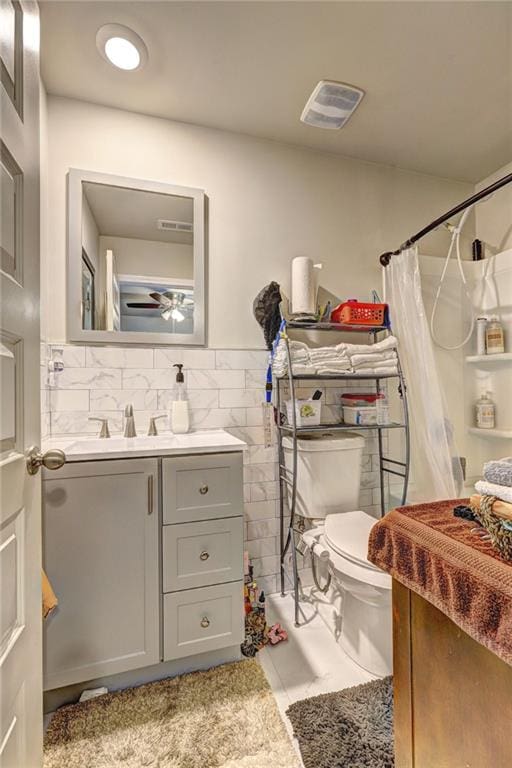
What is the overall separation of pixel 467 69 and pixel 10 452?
85.6 inches

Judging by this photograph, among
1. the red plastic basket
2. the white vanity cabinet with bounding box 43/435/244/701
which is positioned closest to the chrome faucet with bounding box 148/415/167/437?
the white vanity cabinet with bounding box 43/435/244/701

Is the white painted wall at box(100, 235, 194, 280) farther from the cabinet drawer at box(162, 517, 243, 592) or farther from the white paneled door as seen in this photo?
the cabinet drawer at box(162, 517, 243, 592)

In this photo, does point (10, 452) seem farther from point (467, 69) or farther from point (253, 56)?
point (467, 69)

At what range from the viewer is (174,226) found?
1.76 metres

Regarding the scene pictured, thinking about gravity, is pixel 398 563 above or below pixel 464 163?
below

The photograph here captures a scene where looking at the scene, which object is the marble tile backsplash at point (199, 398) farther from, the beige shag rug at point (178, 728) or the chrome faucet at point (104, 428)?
the beige shag rug at point (178, 728)

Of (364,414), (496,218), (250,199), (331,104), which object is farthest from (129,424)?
(496,218)

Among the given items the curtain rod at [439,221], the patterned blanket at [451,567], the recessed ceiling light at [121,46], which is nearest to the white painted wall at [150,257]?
the recessed ceiling light at [121,46]

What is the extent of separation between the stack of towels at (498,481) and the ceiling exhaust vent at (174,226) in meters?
1.64

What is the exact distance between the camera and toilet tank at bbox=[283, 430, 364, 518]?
1.70 metres

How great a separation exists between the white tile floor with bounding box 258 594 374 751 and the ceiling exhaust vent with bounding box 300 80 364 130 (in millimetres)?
2406

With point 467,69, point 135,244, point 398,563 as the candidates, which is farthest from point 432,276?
point 398,563

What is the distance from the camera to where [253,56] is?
1423mm

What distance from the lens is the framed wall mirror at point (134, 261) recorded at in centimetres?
160
